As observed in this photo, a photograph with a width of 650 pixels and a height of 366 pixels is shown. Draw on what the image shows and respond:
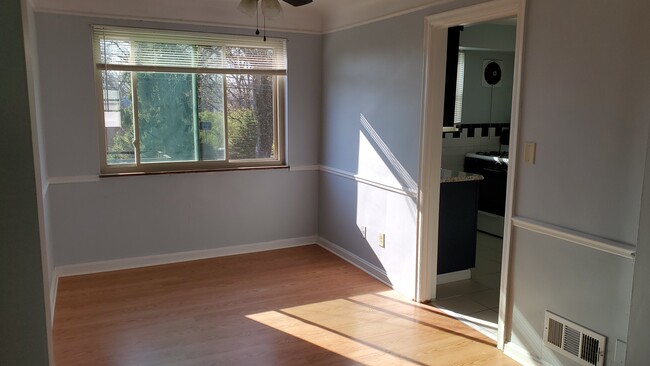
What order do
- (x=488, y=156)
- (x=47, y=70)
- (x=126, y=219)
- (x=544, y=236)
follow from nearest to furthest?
1. (x=544, y=236)
2. (x=47, y=70)
3. (x=126, y=219)
4. (x=488, y=156)

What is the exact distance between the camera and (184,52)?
14.2 ft

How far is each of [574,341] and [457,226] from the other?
1.65 meters

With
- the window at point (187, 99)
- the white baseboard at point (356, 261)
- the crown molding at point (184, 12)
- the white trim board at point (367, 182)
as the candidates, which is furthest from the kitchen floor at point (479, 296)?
the crown molding at point (184, 12)

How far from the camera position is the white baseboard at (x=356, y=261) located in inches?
160

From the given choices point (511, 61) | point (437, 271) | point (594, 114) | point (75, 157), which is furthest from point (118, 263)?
point (511, 61)

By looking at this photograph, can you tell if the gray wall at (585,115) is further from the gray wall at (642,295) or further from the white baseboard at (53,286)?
the white baseboard at (53,286)

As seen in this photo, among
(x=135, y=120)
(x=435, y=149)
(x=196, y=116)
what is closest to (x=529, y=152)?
(x=435, y=149)

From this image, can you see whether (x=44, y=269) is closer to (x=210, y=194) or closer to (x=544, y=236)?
(x=544, y=236)

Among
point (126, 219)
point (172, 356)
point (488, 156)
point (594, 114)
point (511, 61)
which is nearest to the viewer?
point (594, 114)

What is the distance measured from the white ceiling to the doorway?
0.29 meters

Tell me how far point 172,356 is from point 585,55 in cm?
277

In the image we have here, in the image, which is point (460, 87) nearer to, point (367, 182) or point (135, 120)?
point (367, 182)

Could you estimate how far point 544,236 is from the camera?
8.52 feet

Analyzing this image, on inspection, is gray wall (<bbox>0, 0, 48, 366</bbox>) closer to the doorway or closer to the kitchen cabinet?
the doorway
